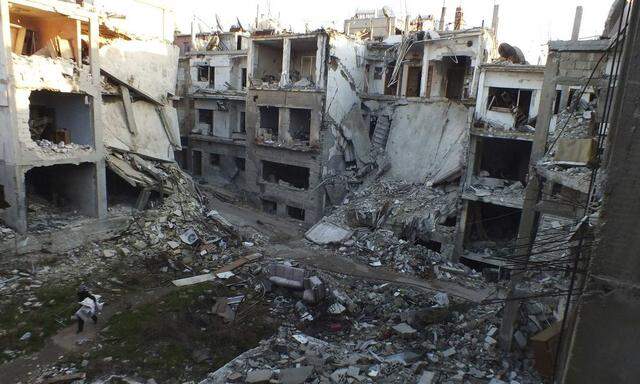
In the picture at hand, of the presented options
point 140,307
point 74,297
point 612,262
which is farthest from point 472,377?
point 74,297

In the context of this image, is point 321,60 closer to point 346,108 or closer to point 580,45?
point 346,108

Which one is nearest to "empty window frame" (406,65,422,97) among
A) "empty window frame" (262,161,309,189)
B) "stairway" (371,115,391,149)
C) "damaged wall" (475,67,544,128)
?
"stairway" (371,115,391,149)

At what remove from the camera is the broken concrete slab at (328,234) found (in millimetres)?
17922

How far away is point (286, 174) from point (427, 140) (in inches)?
362

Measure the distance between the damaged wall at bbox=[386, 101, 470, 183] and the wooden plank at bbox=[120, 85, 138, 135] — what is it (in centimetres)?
1281

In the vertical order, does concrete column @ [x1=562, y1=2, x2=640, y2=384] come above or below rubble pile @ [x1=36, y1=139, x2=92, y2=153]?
above

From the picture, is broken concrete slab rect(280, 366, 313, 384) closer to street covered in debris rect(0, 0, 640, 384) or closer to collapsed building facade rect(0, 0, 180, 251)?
street covered in debris rect(0, 0, 640, 384)

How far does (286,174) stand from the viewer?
2612 cm

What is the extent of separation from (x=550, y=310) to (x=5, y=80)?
1544 centimetres

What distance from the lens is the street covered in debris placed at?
252 inches

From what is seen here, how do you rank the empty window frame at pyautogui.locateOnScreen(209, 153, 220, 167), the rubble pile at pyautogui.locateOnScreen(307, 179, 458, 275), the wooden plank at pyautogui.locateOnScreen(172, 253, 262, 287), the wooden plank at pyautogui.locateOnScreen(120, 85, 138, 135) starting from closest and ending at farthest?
the wooden plank at pyautogui.locateOnScreen(172, 253, 262, 287), the rubble pile at pyautogui.locateOnScreen(307, 179, 458, 275), the wooden plank at pyautogui.locateOnScreen(120, 85, 138, 135), the empty window frame at pyautogui.locateOnScreen(209, 153, 220, 167)

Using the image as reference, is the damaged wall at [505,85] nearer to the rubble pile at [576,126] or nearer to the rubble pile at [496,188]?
the rubble pile at [496,188]

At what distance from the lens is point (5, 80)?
12188mm

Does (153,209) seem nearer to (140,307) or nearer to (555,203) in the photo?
(140,307)
